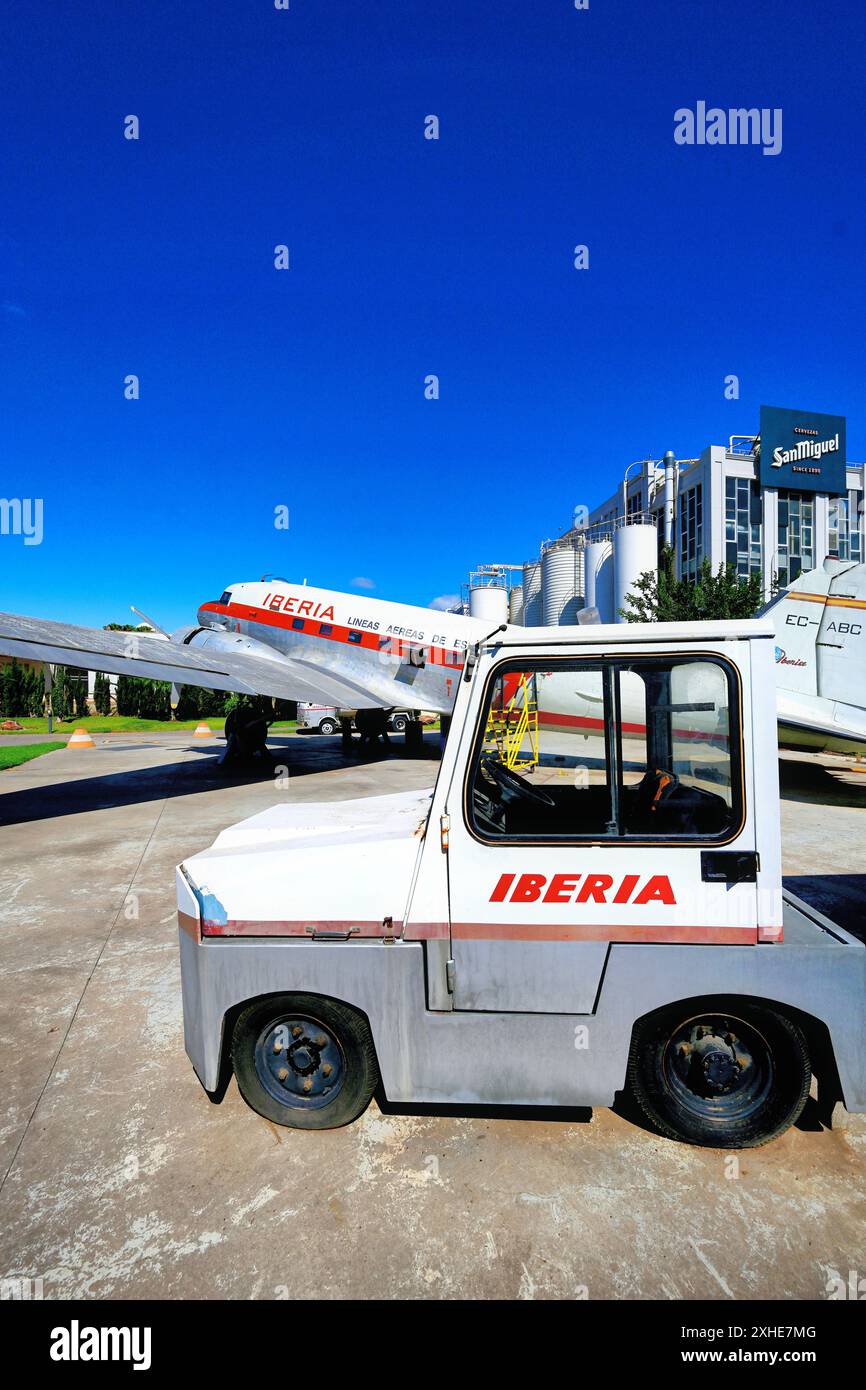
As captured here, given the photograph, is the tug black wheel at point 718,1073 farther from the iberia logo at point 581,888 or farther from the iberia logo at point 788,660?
the iberia logo at point 788,660

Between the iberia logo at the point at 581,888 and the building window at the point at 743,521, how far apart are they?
44923 mm

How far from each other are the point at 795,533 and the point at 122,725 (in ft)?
148

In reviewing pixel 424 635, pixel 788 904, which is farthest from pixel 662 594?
pixel 788 904

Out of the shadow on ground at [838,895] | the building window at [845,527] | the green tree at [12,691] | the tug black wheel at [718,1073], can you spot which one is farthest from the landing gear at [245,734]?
the building window at [845,527]

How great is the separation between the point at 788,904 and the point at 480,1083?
80.0 inches

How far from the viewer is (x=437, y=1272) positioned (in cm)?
259

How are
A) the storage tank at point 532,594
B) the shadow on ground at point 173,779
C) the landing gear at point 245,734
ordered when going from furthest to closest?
the storage tank at point 532,594, the landing gear at point 245,734, the shadow on ground at point 173,779

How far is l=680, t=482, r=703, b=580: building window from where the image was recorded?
43.3m

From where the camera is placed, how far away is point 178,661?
1253cm

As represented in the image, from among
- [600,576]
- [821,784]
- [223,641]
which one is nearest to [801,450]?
[600,576]

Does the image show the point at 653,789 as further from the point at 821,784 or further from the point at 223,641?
the point at 223,641

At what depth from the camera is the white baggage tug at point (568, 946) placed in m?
3.03

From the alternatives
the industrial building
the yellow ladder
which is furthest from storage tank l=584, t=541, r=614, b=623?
the yellow ladder
